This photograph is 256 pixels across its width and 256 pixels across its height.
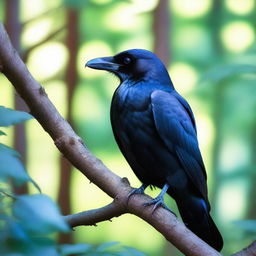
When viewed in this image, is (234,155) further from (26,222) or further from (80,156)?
(26,222)

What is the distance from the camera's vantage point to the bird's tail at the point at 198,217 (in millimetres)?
2105

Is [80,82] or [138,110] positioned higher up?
[80,82]

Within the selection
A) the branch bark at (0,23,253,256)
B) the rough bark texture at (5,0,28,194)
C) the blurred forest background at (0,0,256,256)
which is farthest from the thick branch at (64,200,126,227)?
the blurred forest background at (0,0,256,256)

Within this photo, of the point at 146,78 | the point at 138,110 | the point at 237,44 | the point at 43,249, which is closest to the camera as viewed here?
the point at 43,249

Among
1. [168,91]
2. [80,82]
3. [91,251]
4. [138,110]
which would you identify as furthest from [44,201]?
[80,82]

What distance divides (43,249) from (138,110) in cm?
158

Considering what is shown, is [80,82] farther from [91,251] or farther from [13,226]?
[13,226]

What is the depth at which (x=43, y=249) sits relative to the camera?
23.0 inches

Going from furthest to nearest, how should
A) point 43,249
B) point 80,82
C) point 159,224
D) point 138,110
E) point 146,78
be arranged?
point 80,82
point 146,78
point 138,110
point 159,224
point 43,249

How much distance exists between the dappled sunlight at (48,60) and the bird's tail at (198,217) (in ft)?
11.6

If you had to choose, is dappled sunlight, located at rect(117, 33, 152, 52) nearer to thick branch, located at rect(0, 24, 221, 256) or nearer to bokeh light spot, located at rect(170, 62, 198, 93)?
bokeh light spot, located at rect(170, 62, 198, 93)

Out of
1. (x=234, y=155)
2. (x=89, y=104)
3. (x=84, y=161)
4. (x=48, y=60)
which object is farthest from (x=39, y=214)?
(x=234, y=155)

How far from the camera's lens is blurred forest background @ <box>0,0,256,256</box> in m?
5.23

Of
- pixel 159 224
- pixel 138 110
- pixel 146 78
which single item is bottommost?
pixel 159 224
